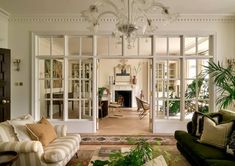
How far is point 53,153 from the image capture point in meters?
3.26

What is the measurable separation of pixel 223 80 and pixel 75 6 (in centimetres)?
404

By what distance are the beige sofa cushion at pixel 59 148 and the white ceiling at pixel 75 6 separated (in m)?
3.11

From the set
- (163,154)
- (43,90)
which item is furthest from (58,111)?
(163,154)

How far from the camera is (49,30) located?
6445 millimetres

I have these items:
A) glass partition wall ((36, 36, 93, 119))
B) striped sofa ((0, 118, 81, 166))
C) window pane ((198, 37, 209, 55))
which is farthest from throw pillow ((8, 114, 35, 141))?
window pane ((198, 37, 209, 55))

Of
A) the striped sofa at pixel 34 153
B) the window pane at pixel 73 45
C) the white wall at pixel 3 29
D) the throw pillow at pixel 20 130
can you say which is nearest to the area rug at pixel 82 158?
the striped sofa at pixel 34 153

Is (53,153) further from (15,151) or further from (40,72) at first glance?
(40,72)

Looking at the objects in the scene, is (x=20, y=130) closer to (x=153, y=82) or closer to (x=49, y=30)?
(x=49, y=30)

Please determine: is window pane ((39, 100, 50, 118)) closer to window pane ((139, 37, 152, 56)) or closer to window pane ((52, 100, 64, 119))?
window pane ((52, 100, 64, 119))

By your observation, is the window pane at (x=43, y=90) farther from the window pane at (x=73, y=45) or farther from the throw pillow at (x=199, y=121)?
the throw pillow at (x=199, y=121)

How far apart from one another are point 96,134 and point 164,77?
241cm

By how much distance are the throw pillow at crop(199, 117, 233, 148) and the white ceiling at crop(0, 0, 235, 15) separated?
2982 millimetres

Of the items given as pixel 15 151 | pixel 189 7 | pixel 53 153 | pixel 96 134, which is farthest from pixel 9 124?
pixel 189 7

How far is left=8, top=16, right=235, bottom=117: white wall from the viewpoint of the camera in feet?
21.0
